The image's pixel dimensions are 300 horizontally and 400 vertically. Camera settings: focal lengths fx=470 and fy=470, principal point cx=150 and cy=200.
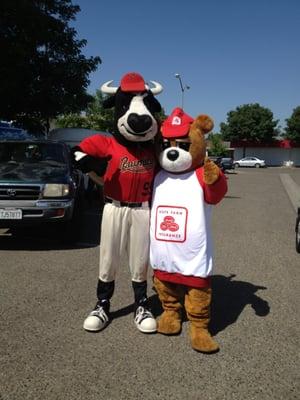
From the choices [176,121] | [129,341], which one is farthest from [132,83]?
[129,341]

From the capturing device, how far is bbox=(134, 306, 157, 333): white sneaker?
3758 mm

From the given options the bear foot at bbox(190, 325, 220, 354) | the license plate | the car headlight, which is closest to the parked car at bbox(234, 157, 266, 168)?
the car headlight

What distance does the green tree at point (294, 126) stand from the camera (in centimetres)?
6031

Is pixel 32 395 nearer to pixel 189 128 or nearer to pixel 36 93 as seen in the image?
pixel 189 128

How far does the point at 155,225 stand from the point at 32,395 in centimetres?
160

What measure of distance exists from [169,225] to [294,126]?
60.5m

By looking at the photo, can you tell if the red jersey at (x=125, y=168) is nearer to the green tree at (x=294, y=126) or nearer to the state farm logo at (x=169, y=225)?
the state farm logo at (x=169, y=225)

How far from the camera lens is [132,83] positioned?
3914 mm

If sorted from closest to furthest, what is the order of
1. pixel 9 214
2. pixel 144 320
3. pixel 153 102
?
pixel 144 320 < pixel 153 102 < pixel 9 214

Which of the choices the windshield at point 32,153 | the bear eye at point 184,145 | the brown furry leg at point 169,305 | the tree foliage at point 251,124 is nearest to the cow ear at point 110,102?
the bear eye at point 184,145

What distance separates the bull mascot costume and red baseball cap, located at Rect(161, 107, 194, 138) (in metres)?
0.10

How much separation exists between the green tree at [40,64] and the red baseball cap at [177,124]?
667 cm

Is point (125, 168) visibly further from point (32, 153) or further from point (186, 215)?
point (32, 153)

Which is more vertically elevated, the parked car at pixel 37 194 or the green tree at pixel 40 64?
the green tree at pixel 40 64
